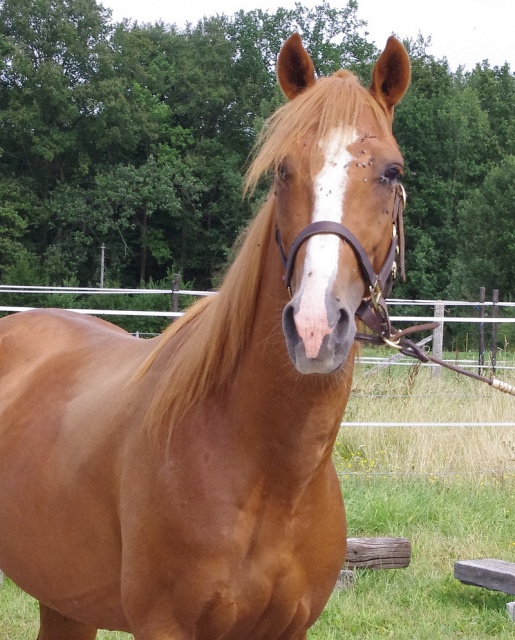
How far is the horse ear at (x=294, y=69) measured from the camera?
6.57 ft

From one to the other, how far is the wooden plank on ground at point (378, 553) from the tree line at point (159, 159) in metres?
27.3

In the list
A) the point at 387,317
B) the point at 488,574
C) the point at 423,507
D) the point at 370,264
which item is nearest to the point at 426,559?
the point at 423,507

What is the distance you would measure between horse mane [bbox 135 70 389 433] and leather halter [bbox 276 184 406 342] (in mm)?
163

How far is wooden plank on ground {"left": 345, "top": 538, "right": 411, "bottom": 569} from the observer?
460cm

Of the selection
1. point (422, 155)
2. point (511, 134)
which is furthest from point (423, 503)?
point (511, 134)

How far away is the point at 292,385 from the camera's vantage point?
1.97 meters

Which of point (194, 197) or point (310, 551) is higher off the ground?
point (194, 197)

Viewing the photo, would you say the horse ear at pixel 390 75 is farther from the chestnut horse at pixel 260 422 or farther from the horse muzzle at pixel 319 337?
the horse muzzle at pixel 319 337

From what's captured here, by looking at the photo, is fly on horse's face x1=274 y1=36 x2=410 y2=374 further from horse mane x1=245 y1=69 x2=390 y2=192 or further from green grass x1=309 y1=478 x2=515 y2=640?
green grass x1=309 y1=478 x2=515 y2=640

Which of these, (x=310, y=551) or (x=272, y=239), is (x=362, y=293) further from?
(x=310, y=551)

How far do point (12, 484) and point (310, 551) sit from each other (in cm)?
116

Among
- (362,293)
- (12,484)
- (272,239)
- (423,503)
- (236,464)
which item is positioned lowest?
(423,503)

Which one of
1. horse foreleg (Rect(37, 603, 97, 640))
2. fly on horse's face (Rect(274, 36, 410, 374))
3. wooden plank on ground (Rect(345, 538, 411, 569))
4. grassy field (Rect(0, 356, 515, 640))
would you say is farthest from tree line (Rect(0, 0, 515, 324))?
fly on horse's face (Rect(274, 36, 410, 374))

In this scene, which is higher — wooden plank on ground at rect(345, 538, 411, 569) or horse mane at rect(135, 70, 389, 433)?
horse mane at rect(135, 70, 389, 433)
